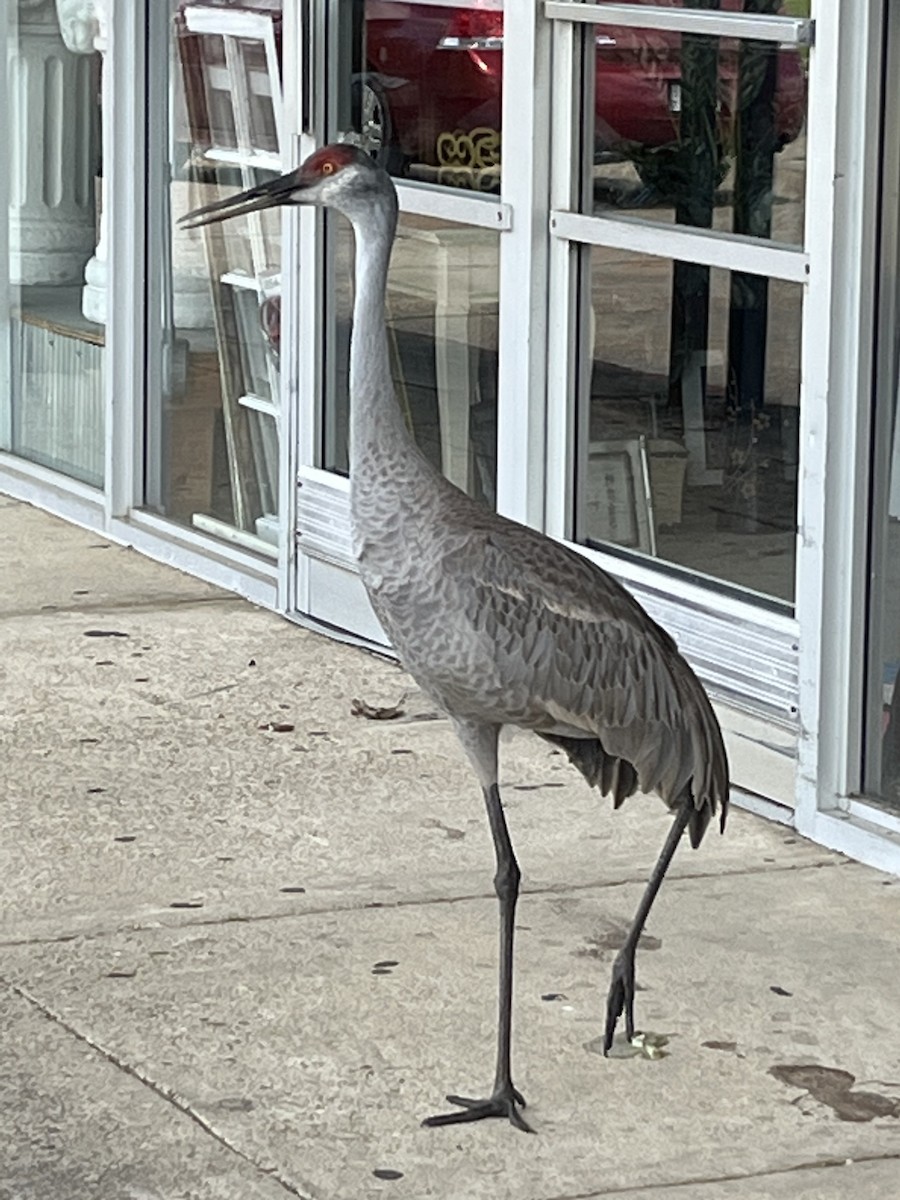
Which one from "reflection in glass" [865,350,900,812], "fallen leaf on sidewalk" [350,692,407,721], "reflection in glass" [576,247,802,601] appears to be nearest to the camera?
"reflection in glass" [865,350,900,812]

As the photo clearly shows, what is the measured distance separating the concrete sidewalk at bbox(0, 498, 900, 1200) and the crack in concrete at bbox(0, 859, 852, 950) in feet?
0.03

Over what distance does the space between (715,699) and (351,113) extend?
2297 mm

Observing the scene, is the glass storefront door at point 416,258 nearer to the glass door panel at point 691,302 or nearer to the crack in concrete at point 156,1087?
the glass door panel at point 691,302

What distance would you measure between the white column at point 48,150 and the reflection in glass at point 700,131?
3074 millimetres

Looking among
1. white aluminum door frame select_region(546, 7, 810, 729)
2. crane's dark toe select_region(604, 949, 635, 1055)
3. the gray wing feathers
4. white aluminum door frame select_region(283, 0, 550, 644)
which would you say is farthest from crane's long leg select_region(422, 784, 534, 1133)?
white aluminum door frame select_region(283, 0, 550, 644)

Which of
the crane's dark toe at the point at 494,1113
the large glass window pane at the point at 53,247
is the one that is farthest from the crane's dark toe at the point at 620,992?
the large glass window pane at the point at 53,247

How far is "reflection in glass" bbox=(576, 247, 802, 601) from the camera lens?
6.38m

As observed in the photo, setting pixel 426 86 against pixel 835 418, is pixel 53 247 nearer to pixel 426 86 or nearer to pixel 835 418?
pixel 426 86

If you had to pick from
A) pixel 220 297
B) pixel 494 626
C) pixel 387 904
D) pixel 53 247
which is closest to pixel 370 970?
pixel 387 904

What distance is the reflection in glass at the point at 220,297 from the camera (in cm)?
847

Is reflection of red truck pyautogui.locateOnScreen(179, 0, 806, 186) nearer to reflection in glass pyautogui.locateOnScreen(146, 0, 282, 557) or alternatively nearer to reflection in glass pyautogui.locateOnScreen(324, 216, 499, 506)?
reflection in glass pyautogui.locateOnScreen(146, 0, 282, 557)

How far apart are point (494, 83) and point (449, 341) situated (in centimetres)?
73

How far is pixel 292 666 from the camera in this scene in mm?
7723

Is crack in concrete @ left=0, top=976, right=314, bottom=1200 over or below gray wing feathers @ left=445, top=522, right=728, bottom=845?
below
